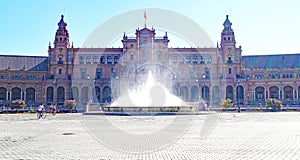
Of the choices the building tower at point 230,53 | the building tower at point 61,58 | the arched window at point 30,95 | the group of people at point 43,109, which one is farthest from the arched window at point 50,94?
the building tower at point 230,53

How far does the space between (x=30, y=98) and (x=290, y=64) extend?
67768 millimetres

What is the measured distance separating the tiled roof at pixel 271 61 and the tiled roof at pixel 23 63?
54.2m

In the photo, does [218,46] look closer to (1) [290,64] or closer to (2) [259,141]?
(1) [290,64]

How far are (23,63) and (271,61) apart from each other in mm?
66081

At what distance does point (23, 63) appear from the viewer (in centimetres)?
8538

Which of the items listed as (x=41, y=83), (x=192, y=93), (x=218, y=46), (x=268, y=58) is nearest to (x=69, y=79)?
(x=41, y=83)

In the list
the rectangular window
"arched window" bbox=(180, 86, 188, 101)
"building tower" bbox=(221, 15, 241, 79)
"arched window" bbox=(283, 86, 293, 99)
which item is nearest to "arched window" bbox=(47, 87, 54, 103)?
the rectangular window

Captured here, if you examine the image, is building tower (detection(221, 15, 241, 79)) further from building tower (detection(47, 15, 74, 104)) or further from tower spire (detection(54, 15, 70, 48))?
tower spire (detection(54, 15, 70, 48))

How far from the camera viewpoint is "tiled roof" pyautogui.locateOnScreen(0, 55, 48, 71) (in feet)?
275

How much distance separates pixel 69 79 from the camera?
81688 mm

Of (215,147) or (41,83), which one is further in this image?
(41,83)

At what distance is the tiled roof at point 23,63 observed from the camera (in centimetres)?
8369

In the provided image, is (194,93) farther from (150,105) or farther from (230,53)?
(150,105)

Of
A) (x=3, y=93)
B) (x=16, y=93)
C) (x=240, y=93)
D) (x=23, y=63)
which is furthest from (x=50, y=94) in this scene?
(x=240, y=93)
